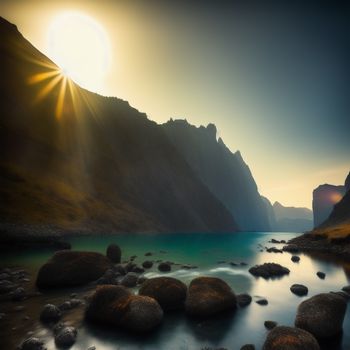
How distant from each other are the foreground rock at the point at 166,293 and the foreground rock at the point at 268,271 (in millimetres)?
16191

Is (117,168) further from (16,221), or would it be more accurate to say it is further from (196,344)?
(196,344)

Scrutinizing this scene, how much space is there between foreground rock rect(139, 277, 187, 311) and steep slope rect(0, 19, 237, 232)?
59577mm

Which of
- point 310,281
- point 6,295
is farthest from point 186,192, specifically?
point 6,295

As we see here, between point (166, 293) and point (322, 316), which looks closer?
point (322, 316)

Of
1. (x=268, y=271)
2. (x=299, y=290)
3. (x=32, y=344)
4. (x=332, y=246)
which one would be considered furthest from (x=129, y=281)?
(x=332, y=246)

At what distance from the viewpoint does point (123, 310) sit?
13422 mm

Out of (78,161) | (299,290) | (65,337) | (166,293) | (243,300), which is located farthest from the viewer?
(78,161)

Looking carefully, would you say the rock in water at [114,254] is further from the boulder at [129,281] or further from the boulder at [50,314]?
the boulder at [50,314]

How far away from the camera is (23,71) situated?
13900 centimetres

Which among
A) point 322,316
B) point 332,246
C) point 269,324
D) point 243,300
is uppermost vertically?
point 332,246

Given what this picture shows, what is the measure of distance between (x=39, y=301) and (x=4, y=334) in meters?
4.81

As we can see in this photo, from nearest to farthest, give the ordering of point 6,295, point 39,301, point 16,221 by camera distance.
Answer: point 39,301
point 6,295
point 16,221

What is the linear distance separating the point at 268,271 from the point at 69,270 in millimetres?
22527

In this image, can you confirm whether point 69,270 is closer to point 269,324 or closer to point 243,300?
point 243,300
